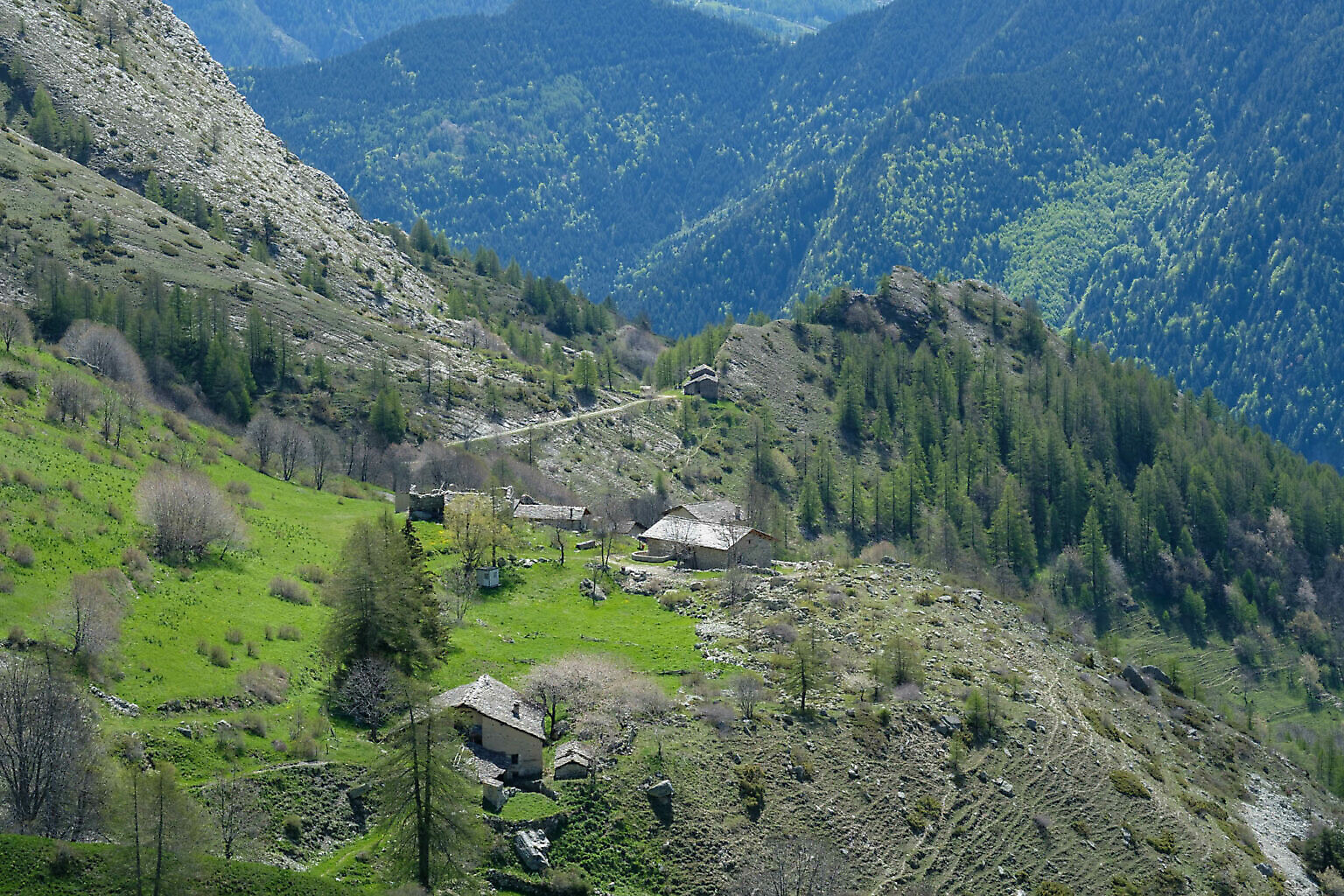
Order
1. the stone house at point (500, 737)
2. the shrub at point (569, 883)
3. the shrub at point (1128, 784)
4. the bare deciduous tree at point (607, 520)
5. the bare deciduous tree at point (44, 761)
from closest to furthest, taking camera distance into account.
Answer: the bare deciduous tree at point (44, 761), the shrub at point (569, 883), the stone house at point (500, 737), the shrub at point (1128, 784), the bare deciduous tree at point (607, 520)

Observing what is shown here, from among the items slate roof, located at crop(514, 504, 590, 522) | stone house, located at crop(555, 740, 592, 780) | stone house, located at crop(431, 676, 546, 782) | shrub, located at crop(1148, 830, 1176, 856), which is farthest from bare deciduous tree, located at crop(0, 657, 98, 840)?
slate roof, located at crop(514, 504, 590, 522)

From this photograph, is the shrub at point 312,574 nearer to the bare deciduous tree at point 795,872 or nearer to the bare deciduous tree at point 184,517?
the bare deciduous tree at point 184,517

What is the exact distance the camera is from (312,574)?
300ft

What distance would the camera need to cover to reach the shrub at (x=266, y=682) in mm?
70000

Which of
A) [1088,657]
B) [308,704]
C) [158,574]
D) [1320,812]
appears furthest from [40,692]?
[1320,812]

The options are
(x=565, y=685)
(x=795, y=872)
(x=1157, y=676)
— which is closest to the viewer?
(x=795, y=872)

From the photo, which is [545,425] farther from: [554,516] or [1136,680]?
[1136,680]

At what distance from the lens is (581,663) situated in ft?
260

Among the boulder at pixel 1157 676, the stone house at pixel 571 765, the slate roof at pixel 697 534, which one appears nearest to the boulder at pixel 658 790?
the stone house at pixel 571 765

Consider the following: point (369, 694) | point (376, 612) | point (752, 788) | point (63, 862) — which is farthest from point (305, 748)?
point (752, 788)

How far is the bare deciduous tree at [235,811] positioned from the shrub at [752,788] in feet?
78.5

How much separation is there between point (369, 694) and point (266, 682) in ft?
16.5

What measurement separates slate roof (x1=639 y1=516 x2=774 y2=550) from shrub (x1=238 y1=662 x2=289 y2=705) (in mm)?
45720

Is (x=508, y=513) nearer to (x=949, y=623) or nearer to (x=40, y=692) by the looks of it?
(x=949, y=623)
